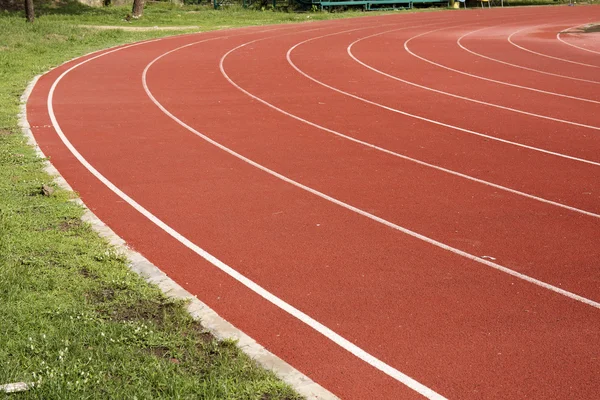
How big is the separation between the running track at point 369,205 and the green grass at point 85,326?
1.43 ft

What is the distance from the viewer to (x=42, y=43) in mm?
23609

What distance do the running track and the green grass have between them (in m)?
0.44

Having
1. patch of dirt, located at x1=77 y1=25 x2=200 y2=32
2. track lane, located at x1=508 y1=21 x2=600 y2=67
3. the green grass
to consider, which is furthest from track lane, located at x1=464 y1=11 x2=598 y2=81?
the green grass

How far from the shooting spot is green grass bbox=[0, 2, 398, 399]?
187 inches

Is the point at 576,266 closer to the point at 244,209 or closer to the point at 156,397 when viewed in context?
the point at 244,209

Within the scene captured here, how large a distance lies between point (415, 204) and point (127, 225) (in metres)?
2.94

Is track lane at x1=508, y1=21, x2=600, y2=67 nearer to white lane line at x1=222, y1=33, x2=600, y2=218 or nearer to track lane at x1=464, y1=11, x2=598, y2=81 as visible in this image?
track lane at x1=464, y1=11, x2=598, y2=81

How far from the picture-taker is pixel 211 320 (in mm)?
5773

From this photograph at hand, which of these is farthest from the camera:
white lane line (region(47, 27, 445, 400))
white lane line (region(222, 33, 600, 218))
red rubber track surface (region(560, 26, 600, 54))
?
red rubber track surface (region(560, 26, 600, 54))

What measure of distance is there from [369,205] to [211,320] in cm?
344

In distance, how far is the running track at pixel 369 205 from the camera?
554 centimetres

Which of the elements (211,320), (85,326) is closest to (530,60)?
(211,320)

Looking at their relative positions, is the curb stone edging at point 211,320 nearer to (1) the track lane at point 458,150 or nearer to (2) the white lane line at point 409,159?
(2) the white lane line at point 409,159

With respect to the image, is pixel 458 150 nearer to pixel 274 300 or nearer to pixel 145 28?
pixel 274 300
